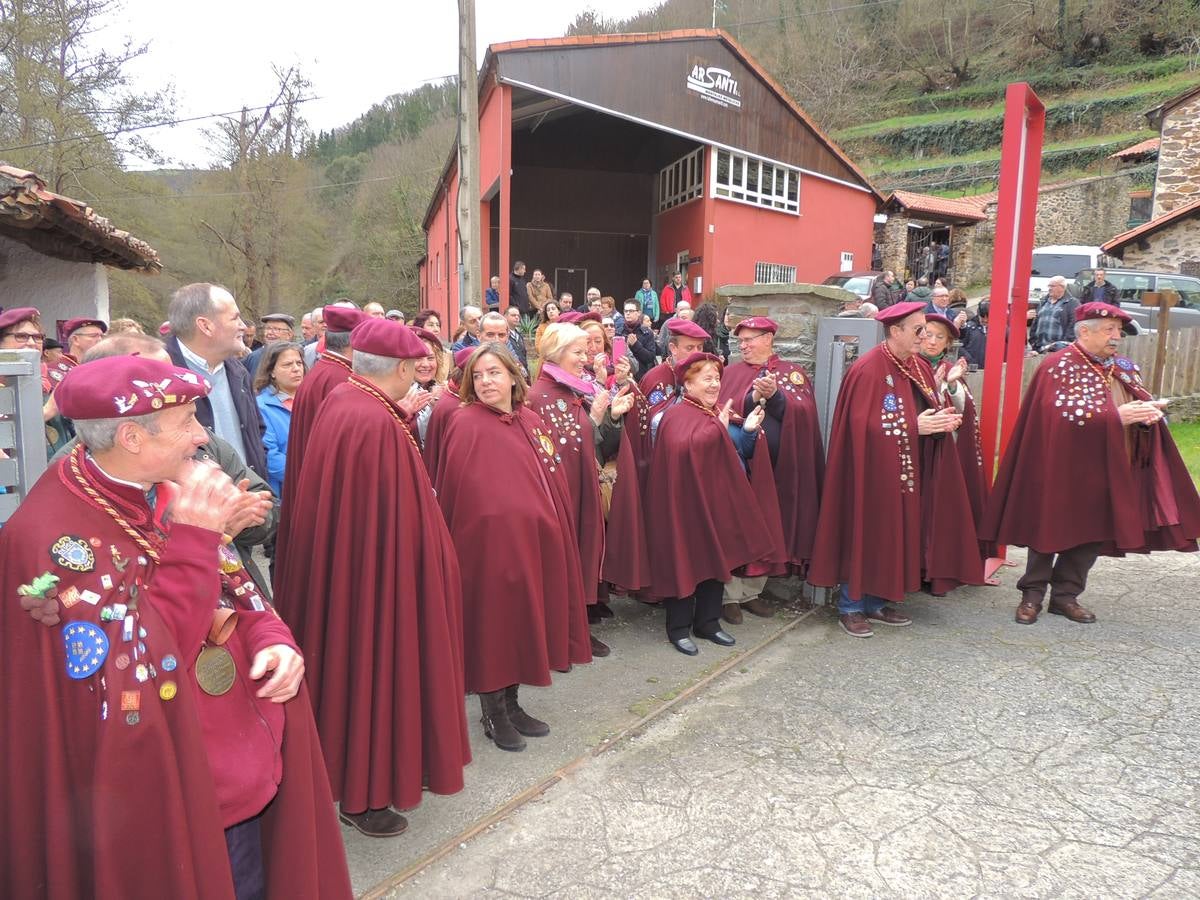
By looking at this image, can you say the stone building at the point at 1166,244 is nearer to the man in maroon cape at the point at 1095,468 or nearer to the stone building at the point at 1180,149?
→ the stone building at the point at 1180,149

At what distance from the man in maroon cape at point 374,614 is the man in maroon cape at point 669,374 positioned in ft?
9.04

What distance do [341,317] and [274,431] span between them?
1.41 metres

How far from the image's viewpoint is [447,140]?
1544 inches

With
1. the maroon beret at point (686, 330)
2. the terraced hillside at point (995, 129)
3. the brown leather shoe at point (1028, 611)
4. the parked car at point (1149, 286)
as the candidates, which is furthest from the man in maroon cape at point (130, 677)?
the terraced hillside at point (995, 129)

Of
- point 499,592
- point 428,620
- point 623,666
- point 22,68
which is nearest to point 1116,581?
point 623,666

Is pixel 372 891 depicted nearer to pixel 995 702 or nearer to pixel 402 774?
pixel 402 774

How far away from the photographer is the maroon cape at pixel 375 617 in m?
2.96

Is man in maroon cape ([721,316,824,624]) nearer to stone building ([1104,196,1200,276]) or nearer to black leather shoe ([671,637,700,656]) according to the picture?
black leather shoe ([671,637,700,656])

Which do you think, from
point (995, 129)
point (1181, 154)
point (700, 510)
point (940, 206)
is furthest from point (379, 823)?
point (995, 129)

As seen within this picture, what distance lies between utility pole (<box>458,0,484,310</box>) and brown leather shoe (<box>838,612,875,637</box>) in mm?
6566

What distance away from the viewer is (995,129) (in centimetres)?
4016

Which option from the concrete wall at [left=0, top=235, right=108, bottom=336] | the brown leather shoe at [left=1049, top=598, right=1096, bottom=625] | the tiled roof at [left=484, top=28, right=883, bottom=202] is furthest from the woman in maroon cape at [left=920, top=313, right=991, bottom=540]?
the tiled roof at [left=484, top=28, right=883, bottom=202]

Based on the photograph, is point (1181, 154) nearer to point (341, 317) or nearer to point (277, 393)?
point (277, 393)

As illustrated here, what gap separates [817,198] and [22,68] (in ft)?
65.3
